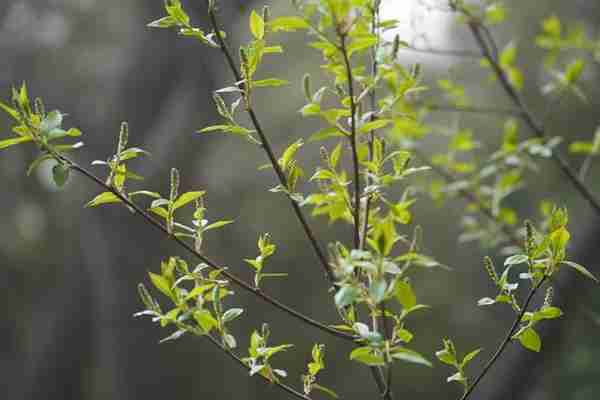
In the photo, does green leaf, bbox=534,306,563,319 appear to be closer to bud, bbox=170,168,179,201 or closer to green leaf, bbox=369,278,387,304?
green leaf, bbox=369,278,387,304

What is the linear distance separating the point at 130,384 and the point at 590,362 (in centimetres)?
195

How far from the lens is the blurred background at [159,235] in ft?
8.59

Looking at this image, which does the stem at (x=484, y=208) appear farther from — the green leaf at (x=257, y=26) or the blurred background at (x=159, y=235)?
the blurred background at (x=159, y=235)

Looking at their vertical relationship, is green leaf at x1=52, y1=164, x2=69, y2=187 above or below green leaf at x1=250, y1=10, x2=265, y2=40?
below

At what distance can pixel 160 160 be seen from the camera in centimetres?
258

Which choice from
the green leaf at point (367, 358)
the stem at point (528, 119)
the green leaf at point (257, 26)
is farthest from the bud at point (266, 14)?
the stem at point (528, 119)

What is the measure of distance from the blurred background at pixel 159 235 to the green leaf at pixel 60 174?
2.10 meters

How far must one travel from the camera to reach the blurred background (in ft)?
8.59

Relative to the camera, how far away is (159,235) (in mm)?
2570

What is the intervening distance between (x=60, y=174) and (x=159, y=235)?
7.11 ft

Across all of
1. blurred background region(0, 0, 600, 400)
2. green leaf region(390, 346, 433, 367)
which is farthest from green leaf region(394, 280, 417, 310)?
blurred background region(0, 0, 600, 400)

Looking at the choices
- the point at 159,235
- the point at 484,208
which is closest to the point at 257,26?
the point at 484,208

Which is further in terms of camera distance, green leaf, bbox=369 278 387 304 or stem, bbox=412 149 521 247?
stem, bbox=412 149 521 247

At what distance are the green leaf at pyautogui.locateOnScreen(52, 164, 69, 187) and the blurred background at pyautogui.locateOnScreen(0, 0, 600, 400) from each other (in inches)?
82.5
